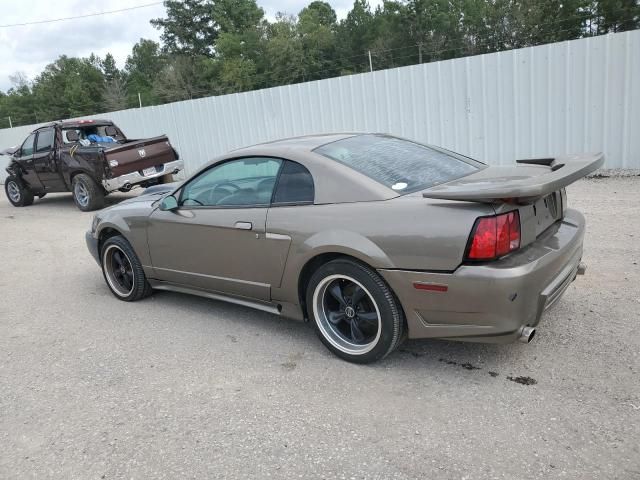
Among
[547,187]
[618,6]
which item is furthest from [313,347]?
[618,6]

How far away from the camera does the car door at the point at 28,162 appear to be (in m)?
12.0

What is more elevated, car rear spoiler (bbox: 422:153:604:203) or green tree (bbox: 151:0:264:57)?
green tree (bbox: 151:0:264:57)

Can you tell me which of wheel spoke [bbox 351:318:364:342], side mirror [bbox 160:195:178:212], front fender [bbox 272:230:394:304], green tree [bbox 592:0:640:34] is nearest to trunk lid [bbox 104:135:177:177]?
side mirror [bbox 160:195:178:212]

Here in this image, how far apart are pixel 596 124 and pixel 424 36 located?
4822 centimetres

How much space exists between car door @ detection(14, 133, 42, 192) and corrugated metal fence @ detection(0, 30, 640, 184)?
17.1 feet

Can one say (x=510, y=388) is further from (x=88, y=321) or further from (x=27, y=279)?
(x=27, y=279)

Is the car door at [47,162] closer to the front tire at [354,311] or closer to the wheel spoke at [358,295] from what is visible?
the front tire at [354,311]

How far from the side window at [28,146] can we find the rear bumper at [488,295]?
38.0 feet

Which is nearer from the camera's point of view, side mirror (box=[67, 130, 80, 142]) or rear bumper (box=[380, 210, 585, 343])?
rear bumper (box=[380, 210, 585, 343])

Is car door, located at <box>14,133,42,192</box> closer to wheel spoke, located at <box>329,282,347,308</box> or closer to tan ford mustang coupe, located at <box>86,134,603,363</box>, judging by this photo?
tan ford mustang coupe, located at <box>86,134,603,363</box>

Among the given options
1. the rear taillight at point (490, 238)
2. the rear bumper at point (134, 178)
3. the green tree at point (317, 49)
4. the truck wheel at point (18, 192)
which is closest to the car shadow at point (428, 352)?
the rear taillight at point (490, 238)

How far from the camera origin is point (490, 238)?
110 inches

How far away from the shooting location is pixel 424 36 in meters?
52.8

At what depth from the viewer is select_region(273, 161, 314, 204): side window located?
356 cm
